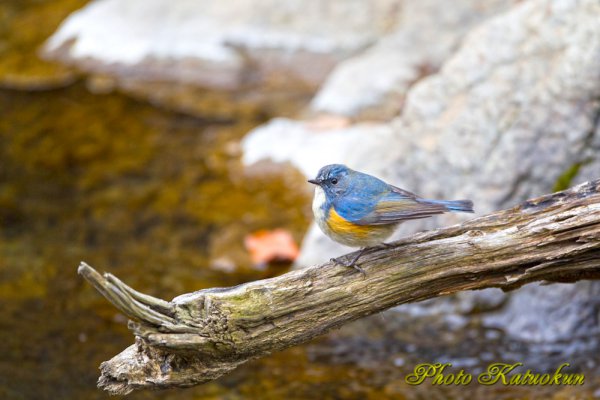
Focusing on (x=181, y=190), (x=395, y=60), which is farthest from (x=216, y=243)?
(x=395, y=60)

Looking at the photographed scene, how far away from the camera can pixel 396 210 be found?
4402 mm

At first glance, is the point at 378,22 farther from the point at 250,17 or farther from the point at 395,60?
the point at 250,17

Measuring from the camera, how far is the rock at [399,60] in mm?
8969

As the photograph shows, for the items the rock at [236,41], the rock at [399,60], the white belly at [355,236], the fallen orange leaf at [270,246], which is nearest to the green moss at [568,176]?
the white belly at [355,236]

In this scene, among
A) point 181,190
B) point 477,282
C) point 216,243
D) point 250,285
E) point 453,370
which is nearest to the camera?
point 250,285

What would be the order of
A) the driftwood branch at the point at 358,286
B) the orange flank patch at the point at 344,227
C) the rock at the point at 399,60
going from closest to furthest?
the driftwood branch at the point at 358,286 < the orange flank patch at the point at 344,227 < the rock at the point at 399,60

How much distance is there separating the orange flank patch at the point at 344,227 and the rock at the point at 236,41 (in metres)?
5.70

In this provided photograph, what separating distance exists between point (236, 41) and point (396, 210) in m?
6.19

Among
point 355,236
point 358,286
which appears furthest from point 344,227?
point 358,286

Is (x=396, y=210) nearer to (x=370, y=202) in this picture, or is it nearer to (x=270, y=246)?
(x=370, y=202)

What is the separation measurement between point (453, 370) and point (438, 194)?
1548 millimetres

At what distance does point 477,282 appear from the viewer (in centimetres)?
436

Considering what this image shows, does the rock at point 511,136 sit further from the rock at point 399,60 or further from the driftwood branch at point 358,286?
the driftwood branch at point 358,286

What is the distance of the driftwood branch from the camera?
3793 mm
